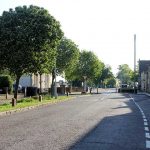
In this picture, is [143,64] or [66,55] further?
[143,64]

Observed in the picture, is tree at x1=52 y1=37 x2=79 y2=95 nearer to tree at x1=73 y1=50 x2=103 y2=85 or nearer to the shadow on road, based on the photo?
tree at x1=73 y1=50 x2=103 y2=85

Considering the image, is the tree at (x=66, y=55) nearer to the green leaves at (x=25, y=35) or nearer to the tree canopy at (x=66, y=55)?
the tree canopy at (x=66, y=55)

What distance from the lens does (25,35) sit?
3734 centimetres

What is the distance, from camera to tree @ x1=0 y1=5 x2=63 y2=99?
37500mm

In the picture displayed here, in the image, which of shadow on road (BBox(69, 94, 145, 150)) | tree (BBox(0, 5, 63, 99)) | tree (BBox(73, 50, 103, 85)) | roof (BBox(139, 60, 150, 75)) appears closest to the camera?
shadow on road (BBox(69, 94, 145, 150))

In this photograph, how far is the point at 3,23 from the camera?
124 ft

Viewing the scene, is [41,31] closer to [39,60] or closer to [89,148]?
[39,60]

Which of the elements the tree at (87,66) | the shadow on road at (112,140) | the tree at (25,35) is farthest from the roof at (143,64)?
the shadow on road at (112,140)

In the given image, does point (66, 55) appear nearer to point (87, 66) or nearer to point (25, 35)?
point (87, 66)

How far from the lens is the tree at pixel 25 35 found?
37.5 m

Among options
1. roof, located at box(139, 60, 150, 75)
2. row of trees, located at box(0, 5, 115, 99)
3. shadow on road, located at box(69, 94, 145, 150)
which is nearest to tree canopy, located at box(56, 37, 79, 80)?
row of trees, located at box(0, 5, 115, 99)

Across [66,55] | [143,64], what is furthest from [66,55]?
[143,64]

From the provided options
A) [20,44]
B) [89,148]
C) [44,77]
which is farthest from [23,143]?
[44,77]

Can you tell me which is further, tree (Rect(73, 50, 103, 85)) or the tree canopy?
tree (Rect(73, 50, 103, 85))
